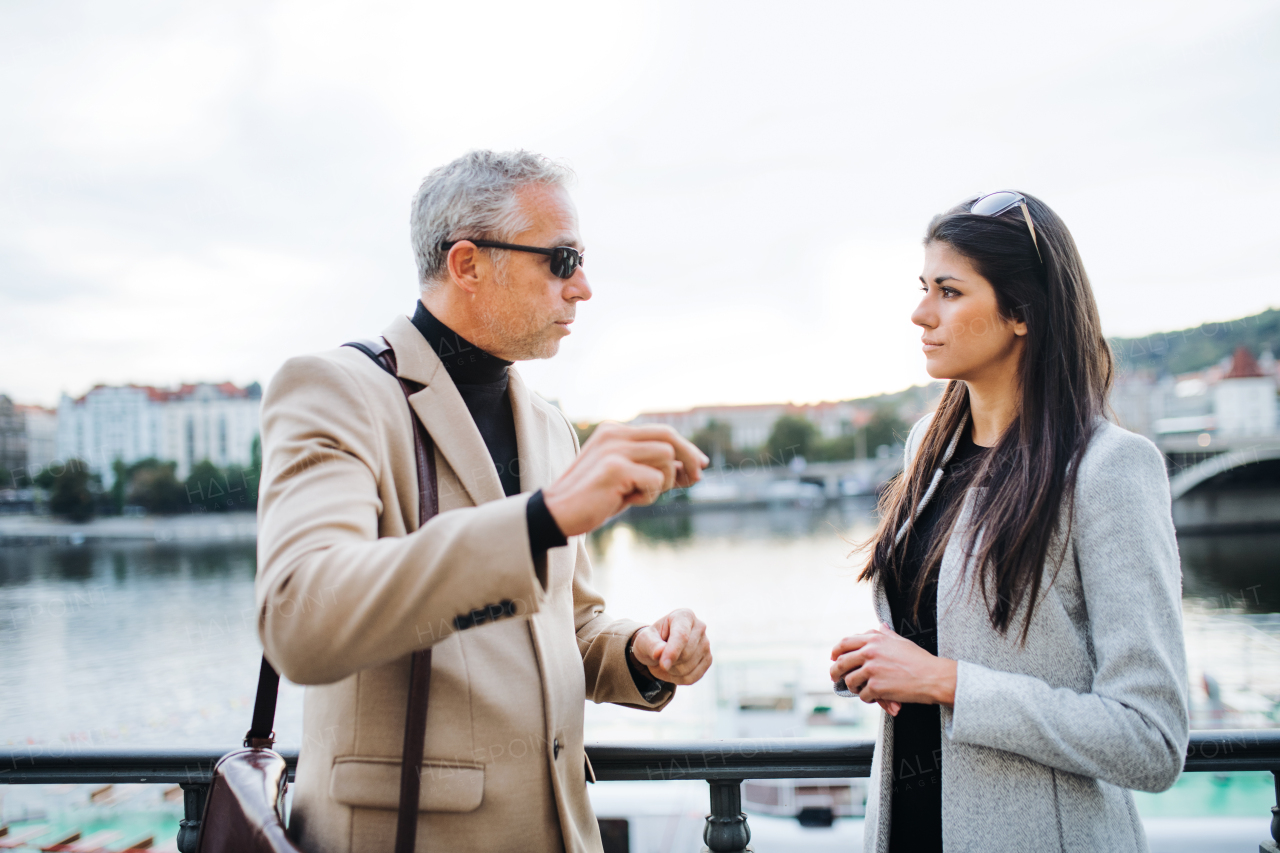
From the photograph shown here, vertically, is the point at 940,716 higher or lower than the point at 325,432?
lower

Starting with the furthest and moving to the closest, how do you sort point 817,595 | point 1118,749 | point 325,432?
1. point 817,595
2. point 1118,749
3. point 325,432

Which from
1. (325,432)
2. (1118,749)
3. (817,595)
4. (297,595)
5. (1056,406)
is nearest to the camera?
(297,595)

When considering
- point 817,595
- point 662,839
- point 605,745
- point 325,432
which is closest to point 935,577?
point 605,745

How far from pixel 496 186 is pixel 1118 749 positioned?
116 centimetres

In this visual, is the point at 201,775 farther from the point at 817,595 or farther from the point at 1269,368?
the point at 1269,368

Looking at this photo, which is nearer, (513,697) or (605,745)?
(513,697)

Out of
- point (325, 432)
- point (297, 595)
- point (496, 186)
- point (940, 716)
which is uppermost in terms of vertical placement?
point (496, 186)

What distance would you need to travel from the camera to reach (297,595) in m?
0.77

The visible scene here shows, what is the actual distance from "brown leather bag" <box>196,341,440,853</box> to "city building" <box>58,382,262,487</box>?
42.1 meters

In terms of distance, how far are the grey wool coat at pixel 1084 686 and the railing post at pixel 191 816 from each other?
124cm

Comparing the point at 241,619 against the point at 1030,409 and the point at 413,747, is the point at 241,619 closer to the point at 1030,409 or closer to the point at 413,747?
the point at 413,747

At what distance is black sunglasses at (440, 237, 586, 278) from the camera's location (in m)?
1.22

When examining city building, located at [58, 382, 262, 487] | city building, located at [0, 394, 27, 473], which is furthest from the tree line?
city building, located at [58, 382, 262, 487]

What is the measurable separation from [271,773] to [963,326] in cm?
121
